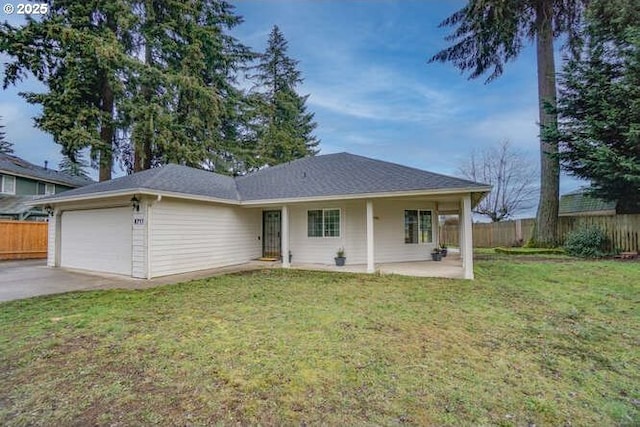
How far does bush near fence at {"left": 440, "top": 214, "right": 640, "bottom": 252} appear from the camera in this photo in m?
12.0

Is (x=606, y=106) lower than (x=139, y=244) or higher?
higher

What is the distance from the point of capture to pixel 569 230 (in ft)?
46.1

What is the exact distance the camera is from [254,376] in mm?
3076

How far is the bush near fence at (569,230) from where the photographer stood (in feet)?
39.3

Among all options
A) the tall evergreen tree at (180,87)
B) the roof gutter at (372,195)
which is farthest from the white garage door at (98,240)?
the tall evergreen tree at (180,87)

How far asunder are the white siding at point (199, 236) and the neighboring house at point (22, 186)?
1243cm

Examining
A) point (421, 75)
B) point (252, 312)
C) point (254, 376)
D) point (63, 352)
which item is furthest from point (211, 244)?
point (421, 75)

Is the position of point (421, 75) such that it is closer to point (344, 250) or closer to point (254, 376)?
point (344, 250)

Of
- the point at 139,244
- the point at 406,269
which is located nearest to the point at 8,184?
the point at 139,244

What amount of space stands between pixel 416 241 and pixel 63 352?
10872 mm

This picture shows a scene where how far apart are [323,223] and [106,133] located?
13821 millimetres

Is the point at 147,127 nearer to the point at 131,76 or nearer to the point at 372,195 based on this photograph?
the point at 131,76

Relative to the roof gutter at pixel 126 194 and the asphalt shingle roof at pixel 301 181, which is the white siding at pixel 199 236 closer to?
the roof gutter at pixel 126 194

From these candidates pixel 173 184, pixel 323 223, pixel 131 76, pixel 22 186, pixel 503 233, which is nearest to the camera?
pixel 173 184
